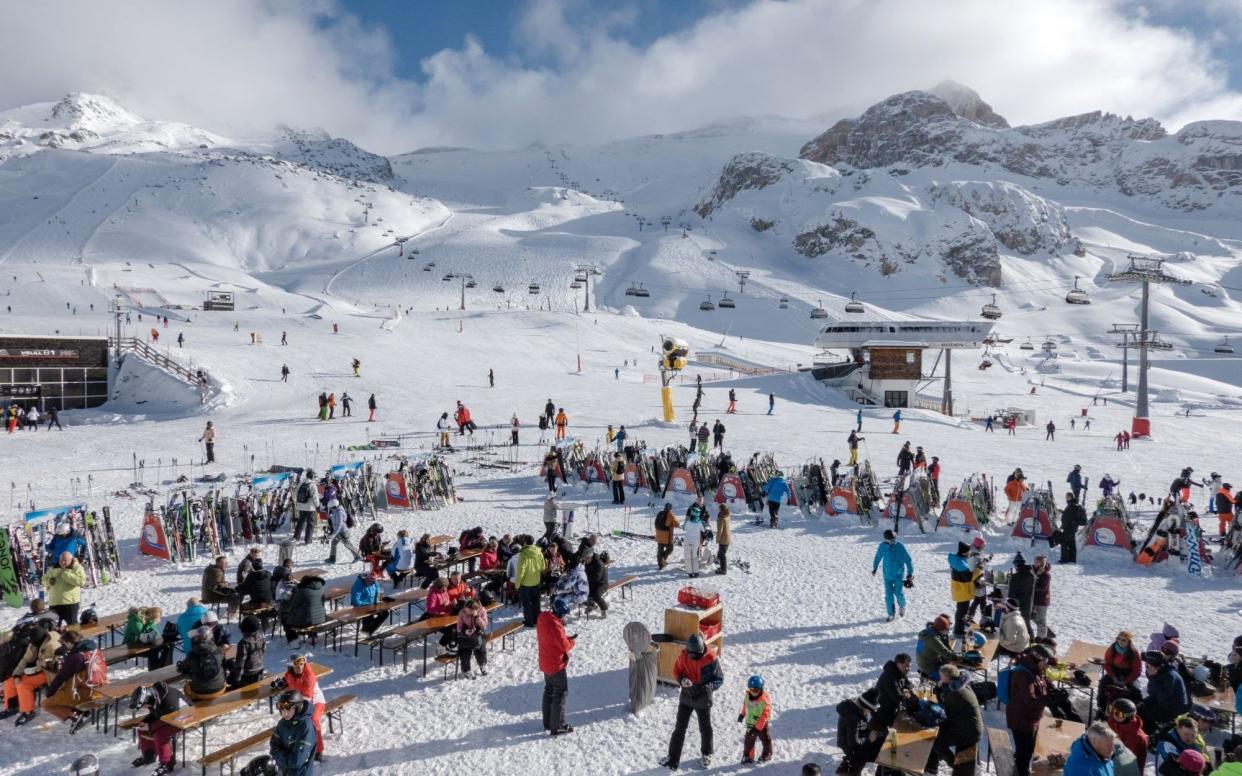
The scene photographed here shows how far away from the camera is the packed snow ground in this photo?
7.82 meters

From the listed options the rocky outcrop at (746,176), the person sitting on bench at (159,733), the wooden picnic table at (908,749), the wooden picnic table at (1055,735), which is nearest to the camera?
the wooden picnic table at (908,749)

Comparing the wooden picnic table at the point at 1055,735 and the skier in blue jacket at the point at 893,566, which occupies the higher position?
the skier in blue jacket at the point at 893,566

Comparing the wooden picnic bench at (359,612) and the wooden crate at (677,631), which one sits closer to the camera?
the wooden crate at (677,631)

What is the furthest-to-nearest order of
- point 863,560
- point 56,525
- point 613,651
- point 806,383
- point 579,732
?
point 806,383
point 863,560
point 56,525
point 613,651
point 579,732

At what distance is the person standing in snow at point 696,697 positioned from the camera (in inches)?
281

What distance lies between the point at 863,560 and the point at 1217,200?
225266 millimetres

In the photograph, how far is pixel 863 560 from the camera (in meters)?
14.1

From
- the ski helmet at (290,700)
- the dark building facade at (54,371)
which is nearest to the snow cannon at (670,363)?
the ski helmet at (290,700)

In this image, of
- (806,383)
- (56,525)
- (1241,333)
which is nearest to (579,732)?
(56,525)

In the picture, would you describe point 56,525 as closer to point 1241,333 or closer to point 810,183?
point 1241,333

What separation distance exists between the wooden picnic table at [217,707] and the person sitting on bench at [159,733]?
3.4 inches

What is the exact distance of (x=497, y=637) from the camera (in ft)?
32.8

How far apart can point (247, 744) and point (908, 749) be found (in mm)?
6156

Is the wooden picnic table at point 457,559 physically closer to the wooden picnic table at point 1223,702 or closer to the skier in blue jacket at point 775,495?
the skier in blue jacket at point 775,495
